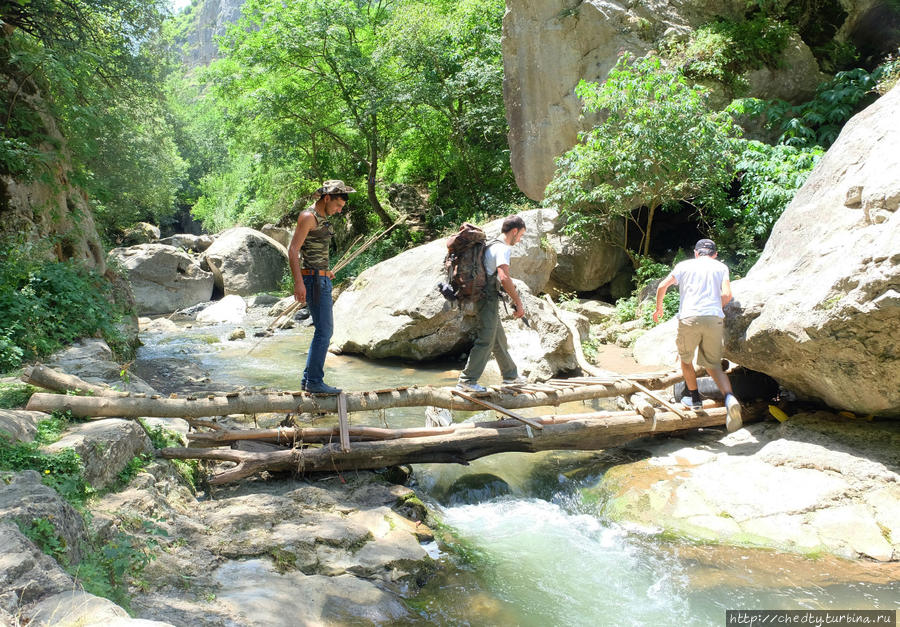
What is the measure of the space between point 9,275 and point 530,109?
40.8ft

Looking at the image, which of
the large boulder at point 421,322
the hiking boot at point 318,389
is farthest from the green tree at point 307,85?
the hiking boot at point 318,389

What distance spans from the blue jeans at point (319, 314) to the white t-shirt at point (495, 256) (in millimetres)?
1609

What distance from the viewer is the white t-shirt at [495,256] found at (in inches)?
229

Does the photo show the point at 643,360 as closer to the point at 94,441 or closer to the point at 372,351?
the point at 372,351

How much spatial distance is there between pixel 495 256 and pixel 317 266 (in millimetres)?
1765

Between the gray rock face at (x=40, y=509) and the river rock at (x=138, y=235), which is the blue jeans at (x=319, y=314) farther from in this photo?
the river rock at (x=138, y=235)

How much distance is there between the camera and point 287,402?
543cm

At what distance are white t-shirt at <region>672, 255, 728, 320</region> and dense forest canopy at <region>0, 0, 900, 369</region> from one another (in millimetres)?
6135

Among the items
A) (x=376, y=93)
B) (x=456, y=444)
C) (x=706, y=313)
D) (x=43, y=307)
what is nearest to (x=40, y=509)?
(x=456, y=444)

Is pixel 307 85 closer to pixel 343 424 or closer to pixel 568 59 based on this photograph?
pixel 568 59

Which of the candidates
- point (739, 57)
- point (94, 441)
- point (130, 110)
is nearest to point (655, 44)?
point (739, 57)

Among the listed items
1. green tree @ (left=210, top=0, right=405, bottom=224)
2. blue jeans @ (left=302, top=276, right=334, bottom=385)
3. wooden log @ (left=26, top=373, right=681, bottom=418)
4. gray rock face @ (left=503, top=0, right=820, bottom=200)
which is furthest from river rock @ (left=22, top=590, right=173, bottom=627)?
green tree @ (left=210, top=0, right=405, bottom=224)

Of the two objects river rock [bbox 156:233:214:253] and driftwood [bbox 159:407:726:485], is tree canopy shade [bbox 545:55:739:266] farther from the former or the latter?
river rock [bbox 156:233:214:253]

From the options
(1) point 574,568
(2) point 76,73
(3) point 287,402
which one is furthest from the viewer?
(2) point 76,73
